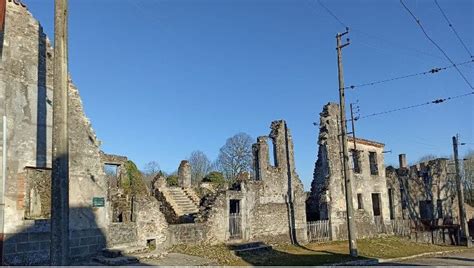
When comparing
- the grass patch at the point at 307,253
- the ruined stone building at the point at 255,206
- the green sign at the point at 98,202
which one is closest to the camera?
the green sign at the point at 98,202

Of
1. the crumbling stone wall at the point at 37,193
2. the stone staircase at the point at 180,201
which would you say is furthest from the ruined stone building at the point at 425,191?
the crumbling stone wall at the point at 37,193

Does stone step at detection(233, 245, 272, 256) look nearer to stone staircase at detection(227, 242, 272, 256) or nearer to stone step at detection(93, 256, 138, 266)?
stone staircase at detection(227, 242, 272, 256)

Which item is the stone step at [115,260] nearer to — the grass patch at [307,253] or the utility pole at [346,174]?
the grass patch at [307,253]

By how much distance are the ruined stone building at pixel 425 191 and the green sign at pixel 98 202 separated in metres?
27.3

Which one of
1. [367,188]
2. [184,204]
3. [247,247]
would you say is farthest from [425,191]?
[247,247]

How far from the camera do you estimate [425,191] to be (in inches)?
1510

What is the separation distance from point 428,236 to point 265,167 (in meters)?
14.6

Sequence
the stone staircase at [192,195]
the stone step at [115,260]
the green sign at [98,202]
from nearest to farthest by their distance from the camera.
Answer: the stone step at [115,260]
the green sign at [98,202]
the stone staircase at [192,195]

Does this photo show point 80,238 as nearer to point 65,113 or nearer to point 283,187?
point 65,113

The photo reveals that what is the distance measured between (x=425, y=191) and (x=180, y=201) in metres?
22.5

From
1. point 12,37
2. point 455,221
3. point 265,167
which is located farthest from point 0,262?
point 455,221

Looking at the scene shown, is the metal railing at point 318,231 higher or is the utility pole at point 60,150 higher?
the utility pole at point 60,150

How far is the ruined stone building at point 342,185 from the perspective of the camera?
2778 centimetres

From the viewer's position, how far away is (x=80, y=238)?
13.7 m
